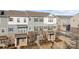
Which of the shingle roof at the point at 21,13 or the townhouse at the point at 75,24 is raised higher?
the shingle roof at the point at 21,13

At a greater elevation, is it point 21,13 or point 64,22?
point 21,13

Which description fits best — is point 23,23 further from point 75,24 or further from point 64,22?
point 75,24

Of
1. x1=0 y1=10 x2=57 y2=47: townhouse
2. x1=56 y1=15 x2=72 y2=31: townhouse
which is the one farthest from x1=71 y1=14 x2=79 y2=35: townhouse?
x1=0 y1=10 x2=57 y2=47: townhouse

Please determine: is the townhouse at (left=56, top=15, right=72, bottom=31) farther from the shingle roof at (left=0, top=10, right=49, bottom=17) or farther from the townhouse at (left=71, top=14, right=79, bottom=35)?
the shingle roof at (left=0, top=10, right=49, bottom=17)

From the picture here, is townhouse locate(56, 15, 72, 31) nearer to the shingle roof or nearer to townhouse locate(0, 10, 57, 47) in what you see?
townhouse locate(0, 10, 57, 47)

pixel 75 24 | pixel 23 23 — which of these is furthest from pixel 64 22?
pixel 23 23

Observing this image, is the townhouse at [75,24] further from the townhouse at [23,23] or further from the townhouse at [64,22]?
the townhouse at [23,23]

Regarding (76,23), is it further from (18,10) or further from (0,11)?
(0,11)

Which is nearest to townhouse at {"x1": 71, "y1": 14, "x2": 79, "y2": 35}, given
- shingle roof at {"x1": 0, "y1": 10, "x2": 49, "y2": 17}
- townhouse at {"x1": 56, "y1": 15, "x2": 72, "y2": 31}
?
townhouse at {"x1": 56, "y1": 15, "x2": 72, "y2": 31}

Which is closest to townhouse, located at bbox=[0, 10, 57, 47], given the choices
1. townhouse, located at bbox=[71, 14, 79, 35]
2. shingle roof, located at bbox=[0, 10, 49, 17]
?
shingle roof, located at bbox=[0, 10, 49, 17]

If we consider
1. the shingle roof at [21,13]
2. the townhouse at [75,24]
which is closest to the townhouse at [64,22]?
the townhouse at [75,24]

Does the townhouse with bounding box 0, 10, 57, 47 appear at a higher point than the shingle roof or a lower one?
lower
